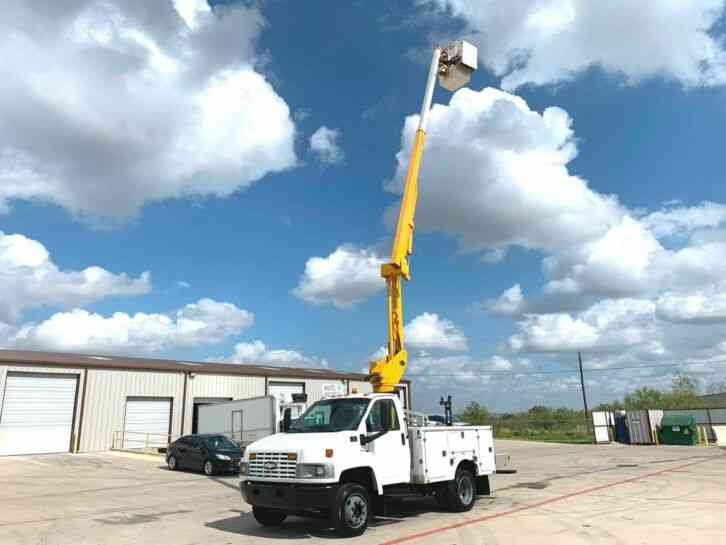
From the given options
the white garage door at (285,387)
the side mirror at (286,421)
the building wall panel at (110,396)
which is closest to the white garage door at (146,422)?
the building wall panel at (110,396)

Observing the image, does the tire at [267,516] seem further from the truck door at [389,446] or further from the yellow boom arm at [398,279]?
the yellow boom arm at [398,279]

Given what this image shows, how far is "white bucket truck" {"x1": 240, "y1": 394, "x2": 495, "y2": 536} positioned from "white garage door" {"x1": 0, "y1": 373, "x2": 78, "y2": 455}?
2174 centimetres

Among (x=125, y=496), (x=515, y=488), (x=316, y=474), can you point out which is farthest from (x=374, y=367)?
(x=125, y=496)

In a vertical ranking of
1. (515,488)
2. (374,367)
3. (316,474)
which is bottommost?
(515,488)

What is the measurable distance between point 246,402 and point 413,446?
1669 cm

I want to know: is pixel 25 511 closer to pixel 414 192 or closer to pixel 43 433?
pixel 414 192

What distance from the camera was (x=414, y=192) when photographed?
1532 cm

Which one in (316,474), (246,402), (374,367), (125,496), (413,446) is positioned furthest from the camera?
(246,402)

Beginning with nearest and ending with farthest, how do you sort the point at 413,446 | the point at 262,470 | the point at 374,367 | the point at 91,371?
the point at 262,470, the point at 413,446, the point at 374,367, the point at 91,371

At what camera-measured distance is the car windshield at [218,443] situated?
72.1ft

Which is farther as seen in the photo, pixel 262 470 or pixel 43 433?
pixel 43 433

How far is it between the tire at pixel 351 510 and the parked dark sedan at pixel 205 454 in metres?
13.3

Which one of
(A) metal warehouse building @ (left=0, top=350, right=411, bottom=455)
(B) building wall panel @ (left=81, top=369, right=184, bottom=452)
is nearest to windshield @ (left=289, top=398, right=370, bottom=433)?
(A) metal warehouse building @ (left=0, top=350, right=411, bottom=455)

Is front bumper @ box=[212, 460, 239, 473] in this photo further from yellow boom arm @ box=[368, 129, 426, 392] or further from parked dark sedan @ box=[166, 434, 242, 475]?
yellow boom arm @ box=[368, 129, 426, 392]
